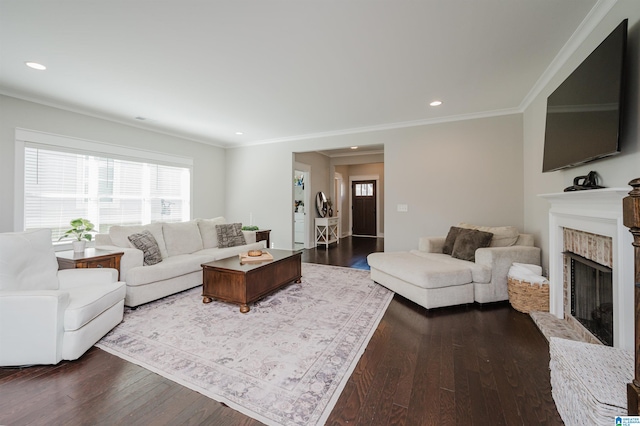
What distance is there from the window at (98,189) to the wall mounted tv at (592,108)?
242 inches

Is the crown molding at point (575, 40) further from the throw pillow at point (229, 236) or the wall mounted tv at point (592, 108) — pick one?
the throw pillow at point (229, 236)

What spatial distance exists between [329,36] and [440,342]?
2808 mm

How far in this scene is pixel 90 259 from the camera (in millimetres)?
2703

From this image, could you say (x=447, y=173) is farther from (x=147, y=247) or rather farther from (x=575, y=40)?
(x=147, y=247)

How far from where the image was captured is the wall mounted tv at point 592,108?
66.8 inches

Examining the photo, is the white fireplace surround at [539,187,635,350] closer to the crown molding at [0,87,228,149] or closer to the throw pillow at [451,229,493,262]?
the throw pillow at [451,229,493,262]

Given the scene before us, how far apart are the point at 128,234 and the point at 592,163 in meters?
4.88

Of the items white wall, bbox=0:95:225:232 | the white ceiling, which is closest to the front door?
white wall, bbox=0:95:225:232

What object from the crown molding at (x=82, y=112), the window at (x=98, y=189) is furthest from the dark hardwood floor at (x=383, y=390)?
the crown molding at (x=82, y=112)

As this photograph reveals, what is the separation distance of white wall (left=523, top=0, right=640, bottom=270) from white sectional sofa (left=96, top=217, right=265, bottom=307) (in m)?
4.18

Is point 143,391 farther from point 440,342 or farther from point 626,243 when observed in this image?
point 626,243

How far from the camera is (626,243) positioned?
1.59 meters

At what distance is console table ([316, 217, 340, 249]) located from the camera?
23.3 ft

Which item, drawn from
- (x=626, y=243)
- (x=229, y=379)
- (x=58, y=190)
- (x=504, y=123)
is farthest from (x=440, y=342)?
(x=58, y=190)
